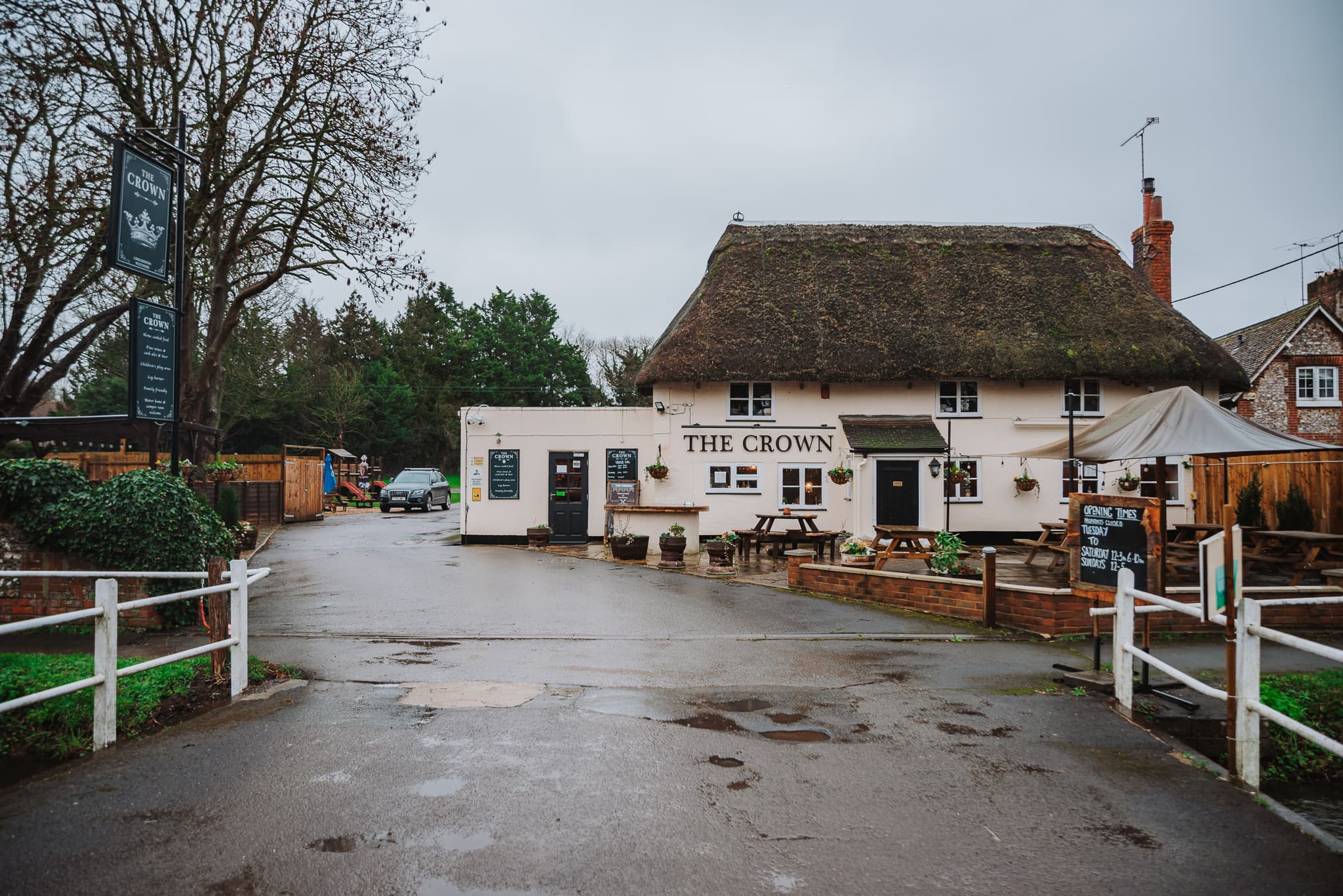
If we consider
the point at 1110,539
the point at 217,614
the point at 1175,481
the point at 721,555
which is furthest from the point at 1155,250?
the point at 217,614

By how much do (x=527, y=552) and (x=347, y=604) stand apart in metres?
8.19

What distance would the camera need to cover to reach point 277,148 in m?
16.7

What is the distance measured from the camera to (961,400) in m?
21.8

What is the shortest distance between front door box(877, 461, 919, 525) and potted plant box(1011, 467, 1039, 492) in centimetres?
281

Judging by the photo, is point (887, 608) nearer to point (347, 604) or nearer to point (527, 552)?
point (347, 604)

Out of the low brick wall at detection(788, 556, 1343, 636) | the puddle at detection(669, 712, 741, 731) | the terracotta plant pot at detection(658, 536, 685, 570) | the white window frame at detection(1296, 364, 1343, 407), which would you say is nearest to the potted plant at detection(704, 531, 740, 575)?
the terracotta plant pot at detection(658, 536, 685, 570)

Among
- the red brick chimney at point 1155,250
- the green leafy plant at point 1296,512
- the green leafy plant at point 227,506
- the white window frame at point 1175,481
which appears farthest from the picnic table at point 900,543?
the red brick chimney at point 1155,250

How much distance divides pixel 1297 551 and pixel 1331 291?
66.4 ft

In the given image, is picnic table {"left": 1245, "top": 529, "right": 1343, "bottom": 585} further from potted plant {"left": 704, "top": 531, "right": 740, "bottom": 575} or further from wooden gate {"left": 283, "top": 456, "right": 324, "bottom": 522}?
wooden gate {"left": 283, "top": 456, "right": 324, "bottom": 522}

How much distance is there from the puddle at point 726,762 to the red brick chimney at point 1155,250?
2475cm

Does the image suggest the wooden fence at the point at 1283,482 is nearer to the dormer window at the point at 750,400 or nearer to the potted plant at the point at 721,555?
the potted plant at the point at 721,555

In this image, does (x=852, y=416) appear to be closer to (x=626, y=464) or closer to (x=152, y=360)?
(x=626, y=464)

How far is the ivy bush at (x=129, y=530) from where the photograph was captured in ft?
30.8

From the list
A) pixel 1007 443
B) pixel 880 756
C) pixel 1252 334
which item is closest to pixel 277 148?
pixel 880 756
